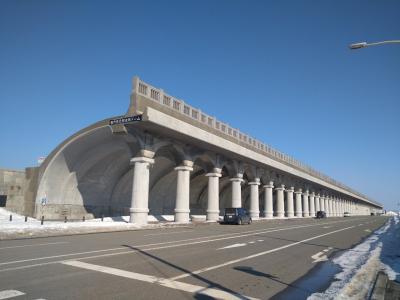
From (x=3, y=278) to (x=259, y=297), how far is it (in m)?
5.56

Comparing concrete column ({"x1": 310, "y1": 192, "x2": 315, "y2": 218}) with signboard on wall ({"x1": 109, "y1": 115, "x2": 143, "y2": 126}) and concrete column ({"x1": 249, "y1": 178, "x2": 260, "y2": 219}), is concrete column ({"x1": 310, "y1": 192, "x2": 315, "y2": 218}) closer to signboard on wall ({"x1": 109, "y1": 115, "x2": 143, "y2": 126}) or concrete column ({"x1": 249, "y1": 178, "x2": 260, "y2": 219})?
concrete column ({"x1": 249, "y1": 178, "x2": 260, "y2": 219})

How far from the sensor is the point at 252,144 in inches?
1674

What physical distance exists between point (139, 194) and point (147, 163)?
2.60 m

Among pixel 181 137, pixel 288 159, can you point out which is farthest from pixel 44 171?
pixel 288 159

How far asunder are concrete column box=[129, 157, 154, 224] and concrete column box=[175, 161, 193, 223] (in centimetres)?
522

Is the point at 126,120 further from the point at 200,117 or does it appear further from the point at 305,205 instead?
the point at 305,205

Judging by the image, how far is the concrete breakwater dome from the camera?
1052 inches

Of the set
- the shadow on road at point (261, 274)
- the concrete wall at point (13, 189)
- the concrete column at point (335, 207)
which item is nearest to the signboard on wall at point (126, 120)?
the concrete wall at point (13, 189)

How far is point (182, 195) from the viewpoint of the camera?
104 feet

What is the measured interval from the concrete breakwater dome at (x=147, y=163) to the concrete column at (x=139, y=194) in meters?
0.08

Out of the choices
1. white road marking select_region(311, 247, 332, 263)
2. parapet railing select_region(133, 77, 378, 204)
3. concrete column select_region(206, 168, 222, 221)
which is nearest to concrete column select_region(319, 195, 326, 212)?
parapet railing select_region(133, 77, 378, 204)

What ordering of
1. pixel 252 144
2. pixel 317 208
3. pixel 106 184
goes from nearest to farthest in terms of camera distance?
pixel 106 184 < pixel 252 144 < pixel 317 208

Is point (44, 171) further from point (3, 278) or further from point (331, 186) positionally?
point (331, 186)

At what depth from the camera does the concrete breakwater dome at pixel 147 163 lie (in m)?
26.7
